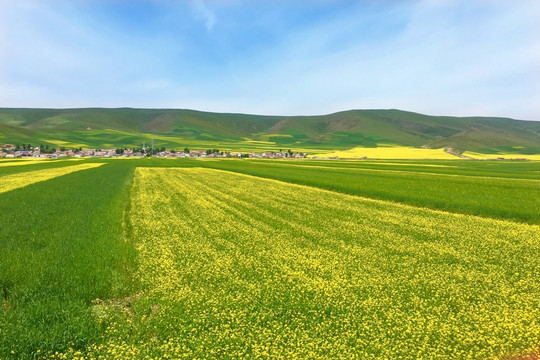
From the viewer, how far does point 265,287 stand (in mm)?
7680

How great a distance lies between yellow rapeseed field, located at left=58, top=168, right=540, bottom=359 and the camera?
18.1 ft

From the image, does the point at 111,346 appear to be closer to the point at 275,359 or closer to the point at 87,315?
the point at 87,315

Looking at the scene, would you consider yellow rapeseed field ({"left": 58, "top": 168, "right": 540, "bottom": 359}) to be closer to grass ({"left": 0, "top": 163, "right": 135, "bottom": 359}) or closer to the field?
the field

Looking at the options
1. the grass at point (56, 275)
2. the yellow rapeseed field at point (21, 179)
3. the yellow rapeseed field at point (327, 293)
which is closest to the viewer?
the yellow rapeseed field at point (327, 293)

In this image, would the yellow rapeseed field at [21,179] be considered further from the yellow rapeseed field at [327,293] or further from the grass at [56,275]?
the yellow rapeseed field at [327,293]

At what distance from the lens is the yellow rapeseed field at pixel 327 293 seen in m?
5.52

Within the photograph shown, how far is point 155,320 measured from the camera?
621cm

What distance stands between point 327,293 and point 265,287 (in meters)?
1.64

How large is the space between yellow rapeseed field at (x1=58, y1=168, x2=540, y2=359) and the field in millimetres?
37

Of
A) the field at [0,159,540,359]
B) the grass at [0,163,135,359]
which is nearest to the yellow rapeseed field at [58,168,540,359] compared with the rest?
the field at [0,159,540,359]

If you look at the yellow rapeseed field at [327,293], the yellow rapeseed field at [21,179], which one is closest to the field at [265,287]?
the yellow rapeseed field at [327,293]

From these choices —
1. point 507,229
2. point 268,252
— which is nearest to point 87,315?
point 268,252

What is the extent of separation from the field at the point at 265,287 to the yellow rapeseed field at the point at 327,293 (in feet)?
0.12

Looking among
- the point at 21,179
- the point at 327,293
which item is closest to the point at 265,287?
the point at 327,293
